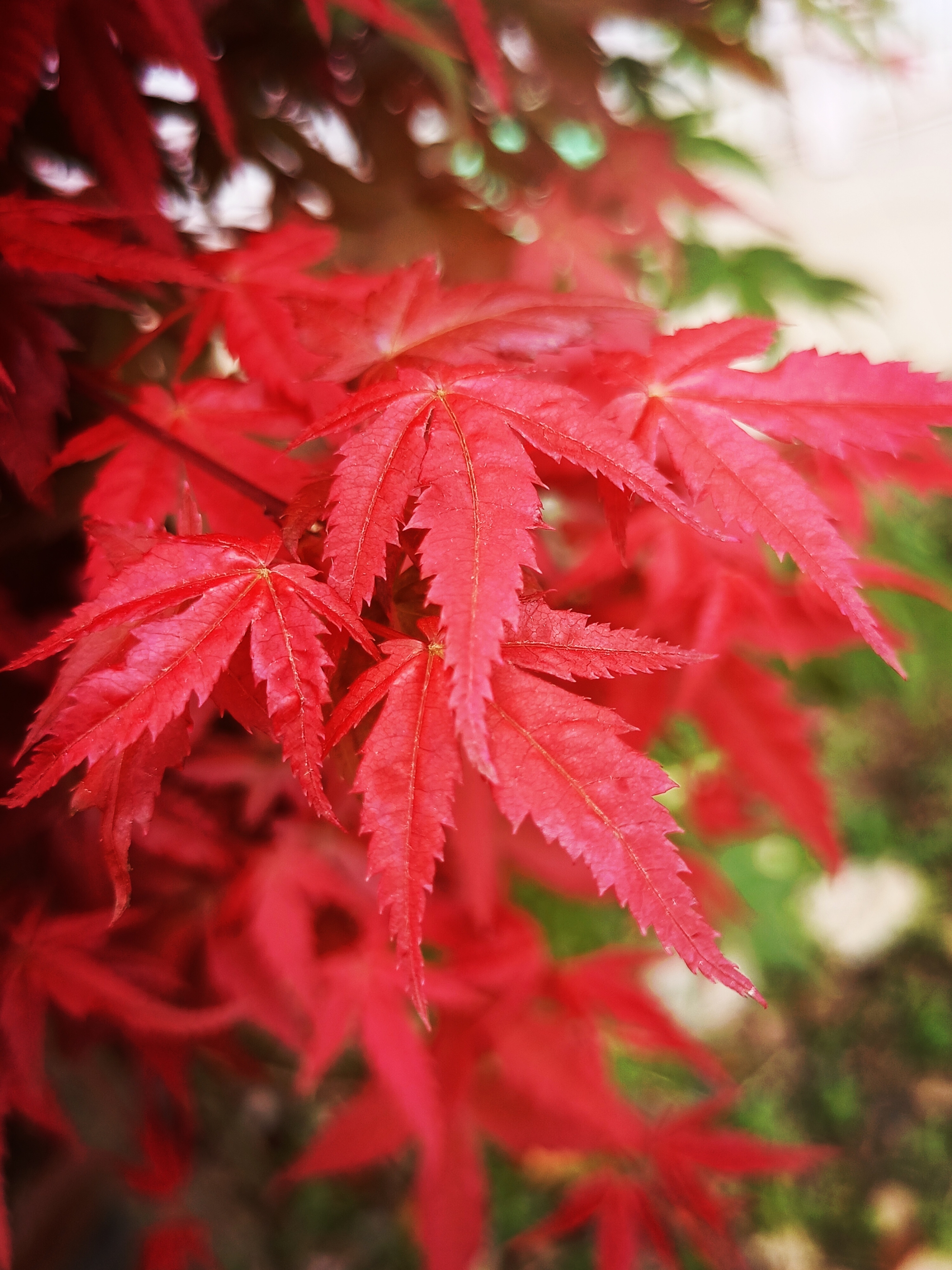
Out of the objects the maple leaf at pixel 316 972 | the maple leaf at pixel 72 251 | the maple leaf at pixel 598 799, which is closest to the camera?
the maple leaf at pixel 598 799

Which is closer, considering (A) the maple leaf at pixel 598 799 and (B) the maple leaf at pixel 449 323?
(A) the maple leaf at pixel 598 799

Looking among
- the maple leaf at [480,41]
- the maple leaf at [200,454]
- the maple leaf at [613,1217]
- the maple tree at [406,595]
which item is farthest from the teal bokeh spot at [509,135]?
the maple leaf at [613,1217]

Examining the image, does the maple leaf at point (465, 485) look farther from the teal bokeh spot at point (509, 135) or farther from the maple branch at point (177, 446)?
the teal bokeh spot at point (509, 135)

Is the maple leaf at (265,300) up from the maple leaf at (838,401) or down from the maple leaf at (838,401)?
up

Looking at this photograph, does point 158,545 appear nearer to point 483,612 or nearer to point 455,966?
point 483,612

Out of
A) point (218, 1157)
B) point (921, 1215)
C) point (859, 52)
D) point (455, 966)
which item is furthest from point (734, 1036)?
point (859, 52)
